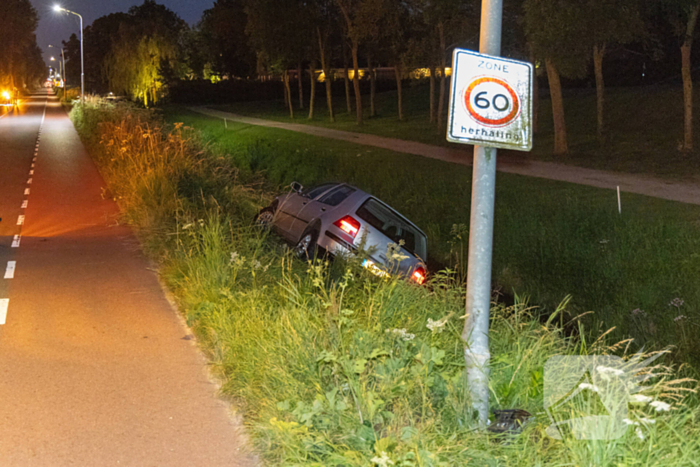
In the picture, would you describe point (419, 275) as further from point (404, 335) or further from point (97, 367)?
point (404, 335)

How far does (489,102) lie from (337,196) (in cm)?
742

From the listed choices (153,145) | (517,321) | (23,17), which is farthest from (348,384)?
(23,17)

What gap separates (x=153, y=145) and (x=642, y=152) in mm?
17681

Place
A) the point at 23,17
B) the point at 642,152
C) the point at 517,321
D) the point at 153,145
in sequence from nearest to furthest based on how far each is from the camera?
the point at 517,321
the point at 153,145
the point at 642,152
the point at 23,17

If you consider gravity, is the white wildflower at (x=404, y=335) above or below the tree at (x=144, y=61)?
below

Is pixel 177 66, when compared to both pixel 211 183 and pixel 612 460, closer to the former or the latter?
pixel 211 183

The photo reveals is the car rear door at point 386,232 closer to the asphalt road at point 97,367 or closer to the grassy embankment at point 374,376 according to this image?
the grassy embankment at point 374,376

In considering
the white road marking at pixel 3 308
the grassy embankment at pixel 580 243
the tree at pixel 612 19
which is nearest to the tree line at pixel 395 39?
the tree at pixel 612 19

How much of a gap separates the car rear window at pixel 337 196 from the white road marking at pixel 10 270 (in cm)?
477

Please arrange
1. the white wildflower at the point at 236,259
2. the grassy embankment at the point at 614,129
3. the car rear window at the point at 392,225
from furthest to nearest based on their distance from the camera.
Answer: the grassy embankment at the point at 614,129, the car rear window at the point at 392,225, the white wildflower at the point at 236,259

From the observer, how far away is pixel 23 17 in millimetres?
81750

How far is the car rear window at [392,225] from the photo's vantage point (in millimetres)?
11258

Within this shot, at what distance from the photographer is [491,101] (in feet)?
15.4

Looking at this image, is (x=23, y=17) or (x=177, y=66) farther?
(x=23, y=17)
